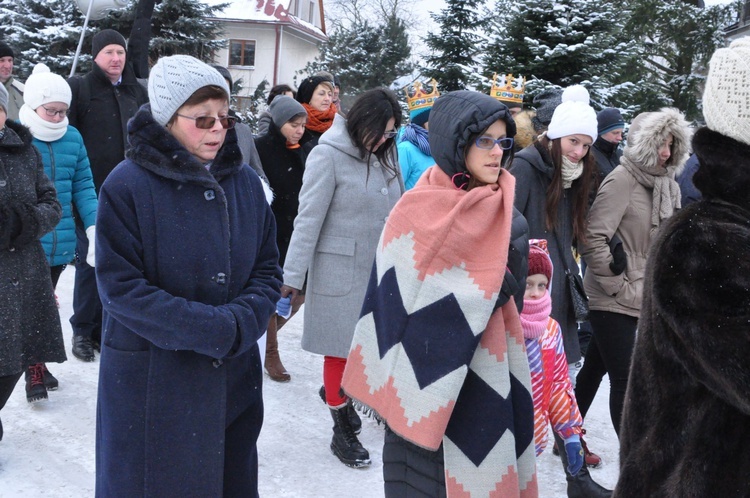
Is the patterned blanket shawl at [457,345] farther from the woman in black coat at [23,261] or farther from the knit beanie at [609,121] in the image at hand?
the knit beanie at [609,121]

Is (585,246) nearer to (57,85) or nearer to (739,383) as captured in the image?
(739,383)

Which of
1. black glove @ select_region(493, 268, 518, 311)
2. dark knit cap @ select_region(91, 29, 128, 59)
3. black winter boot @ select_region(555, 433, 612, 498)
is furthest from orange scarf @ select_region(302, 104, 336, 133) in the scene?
black glove @ select_region(493, 268, 518, 311)

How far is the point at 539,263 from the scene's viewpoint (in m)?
3.50

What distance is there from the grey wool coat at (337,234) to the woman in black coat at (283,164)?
1.36m

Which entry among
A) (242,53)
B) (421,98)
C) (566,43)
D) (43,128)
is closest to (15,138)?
(43,128)

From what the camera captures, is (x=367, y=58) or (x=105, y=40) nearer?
(x=105, y=40)

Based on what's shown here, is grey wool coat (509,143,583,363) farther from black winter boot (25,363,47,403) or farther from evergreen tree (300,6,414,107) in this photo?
evergreen tree (300,6,414,107)

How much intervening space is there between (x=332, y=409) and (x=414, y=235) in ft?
7.09

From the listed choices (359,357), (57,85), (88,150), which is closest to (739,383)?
(359,357)

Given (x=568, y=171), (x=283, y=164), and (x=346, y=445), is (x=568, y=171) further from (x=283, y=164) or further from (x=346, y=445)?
(x=283, y=164)

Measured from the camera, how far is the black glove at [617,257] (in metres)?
4.38

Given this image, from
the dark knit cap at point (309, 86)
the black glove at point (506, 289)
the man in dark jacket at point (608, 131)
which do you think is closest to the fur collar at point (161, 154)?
the black glove at point (506, 289)

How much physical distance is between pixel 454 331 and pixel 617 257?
217 cm

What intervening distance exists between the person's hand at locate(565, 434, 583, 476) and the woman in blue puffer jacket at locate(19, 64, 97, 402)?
349 cm
